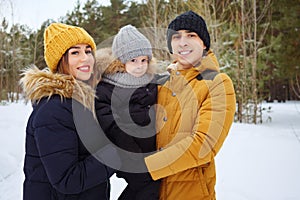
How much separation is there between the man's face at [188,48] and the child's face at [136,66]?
21cm

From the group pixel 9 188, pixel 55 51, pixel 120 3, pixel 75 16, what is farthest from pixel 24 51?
pixel 55 51

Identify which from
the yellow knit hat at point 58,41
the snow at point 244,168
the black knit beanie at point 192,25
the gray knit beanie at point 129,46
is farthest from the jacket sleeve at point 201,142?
the snow at point 244,168

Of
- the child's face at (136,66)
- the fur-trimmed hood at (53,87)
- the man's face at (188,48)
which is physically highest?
the man's face at (188,48)

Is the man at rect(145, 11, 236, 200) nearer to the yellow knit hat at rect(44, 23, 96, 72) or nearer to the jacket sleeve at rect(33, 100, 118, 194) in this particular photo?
the jacket sleeve at rect(33, 100, 118, 194)

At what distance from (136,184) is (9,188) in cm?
252

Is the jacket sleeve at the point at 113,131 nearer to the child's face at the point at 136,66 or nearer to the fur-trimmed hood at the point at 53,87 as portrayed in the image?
the fur-trimmed hood at the point at 53,87

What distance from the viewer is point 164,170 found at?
1.32 metres

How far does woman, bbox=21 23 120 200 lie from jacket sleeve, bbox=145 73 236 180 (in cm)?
22

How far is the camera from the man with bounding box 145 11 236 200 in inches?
51.6

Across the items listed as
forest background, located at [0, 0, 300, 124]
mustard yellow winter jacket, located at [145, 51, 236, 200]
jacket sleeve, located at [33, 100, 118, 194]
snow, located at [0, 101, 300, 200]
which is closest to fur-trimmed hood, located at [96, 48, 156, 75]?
mustard yellow winter jacket, located at [145, 51, 236, 200]

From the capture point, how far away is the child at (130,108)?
139 centimetres

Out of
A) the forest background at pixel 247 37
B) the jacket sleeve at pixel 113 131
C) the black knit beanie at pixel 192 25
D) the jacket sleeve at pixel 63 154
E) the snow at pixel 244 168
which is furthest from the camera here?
the forest background at pixel 247 37

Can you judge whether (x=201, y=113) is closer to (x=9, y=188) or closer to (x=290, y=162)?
(x=9, y=188)

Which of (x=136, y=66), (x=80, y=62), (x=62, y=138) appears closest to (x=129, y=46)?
(x=136, y=66)
